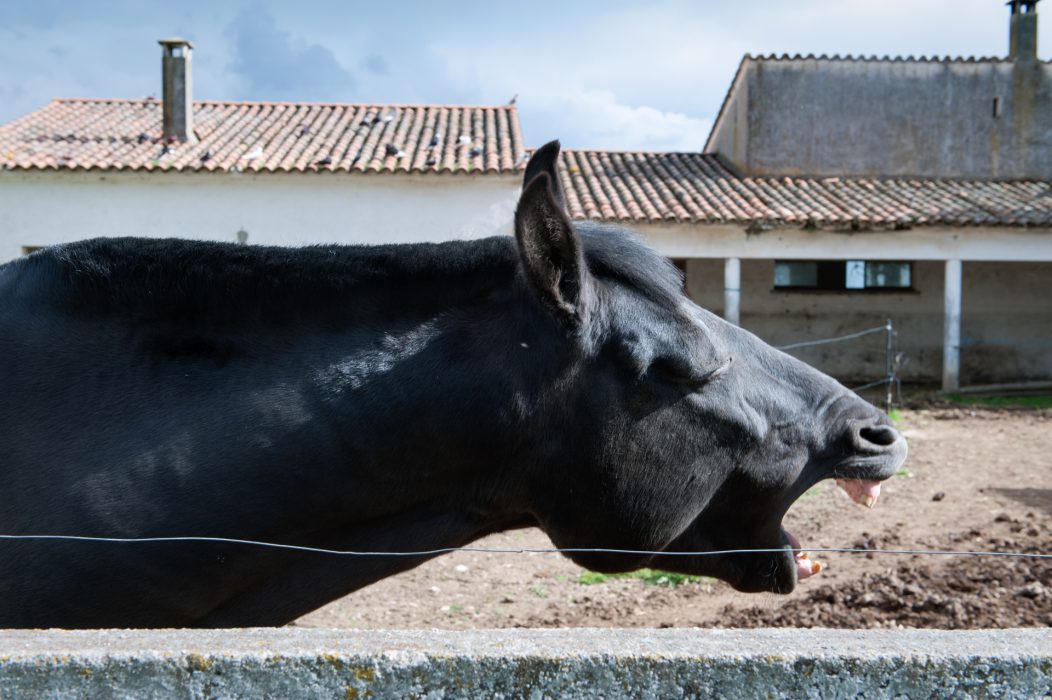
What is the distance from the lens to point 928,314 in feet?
64.0

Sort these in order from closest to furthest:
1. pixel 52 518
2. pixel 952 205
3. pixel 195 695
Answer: pixel 195 695, pixel 52 518, pixel 952 205

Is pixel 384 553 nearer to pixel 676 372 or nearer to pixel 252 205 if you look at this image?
pixel 676 372

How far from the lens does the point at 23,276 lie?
194 cm

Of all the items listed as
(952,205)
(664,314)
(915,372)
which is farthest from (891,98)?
(664,314)

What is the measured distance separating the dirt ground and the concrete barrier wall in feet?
11.5

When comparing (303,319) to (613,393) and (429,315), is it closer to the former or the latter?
(429,315)

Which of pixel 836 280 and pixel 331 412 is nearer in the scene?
pixel 331 412

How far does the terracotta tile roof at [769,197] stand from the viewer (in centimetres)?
1712

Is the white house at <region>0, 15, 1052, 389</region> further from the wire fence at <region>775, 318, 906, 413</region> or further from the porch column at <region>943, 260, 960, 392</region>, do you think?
the wire fence at <region>775, 318, 906, 413</region>

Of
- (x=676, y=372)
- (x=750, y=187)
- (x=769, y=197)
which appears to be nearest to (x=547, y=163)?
(x=676, y=372)

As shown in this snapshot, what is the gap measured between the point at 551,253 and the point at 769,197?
17.8 meters

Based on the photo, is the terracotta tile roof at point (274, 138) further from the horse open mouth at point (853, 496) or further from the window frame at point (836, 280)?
the horse open mouth at point (853, 496)

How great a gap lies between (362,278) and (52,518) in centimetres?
78

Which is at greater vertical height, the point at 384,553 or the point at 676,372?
the point at 676,372
